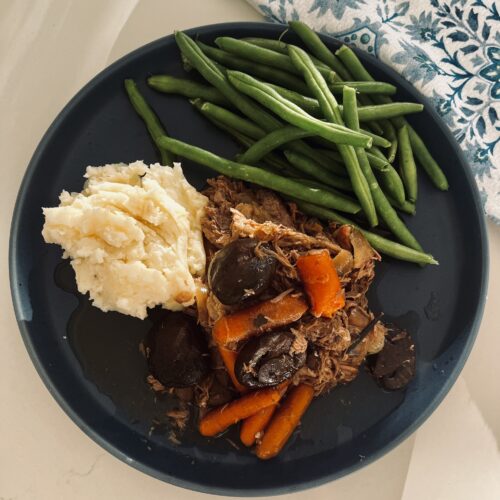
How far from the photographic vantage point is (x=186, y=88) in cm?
349

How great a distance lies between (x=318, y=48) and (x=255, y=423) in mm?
2328

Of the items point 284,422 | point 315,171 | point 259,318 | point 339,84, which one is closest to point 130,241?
point 259,318

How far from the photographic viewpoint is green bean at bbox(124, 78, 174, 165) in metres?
3.49

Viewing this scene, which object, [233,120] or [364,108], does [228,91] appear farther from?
[364,108]

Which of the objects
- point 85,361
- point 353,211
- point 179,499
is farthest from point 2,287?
point 353,211

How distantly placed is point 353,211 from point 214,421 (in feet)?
4.96

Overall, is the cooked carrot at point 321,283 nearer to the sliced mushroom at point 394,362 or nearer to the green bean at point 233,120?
the sliced mushroom at point 394,362

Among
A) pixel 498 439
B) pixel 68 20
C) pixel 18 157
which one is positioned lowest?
pixel 18 157

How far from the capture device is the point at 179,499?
12.1ft

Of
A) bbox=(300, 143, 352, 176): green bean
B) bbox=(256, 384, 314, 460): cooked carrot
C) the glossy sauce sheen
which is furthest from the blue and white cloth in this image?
the glossy sauce sheen

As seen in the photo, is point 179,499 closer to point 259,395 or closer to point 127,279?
point 259,395

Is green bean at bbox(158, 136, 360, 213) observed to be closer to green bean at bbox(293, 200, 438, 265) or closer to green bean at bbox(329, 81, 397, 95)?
green bean at bbox(293, 200, 438, 265)

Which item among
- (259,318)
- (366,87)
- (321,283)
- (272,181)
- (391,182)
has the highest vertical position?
(366,87)

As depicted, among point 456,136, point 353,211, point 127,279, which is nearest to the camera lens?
point 127,279
